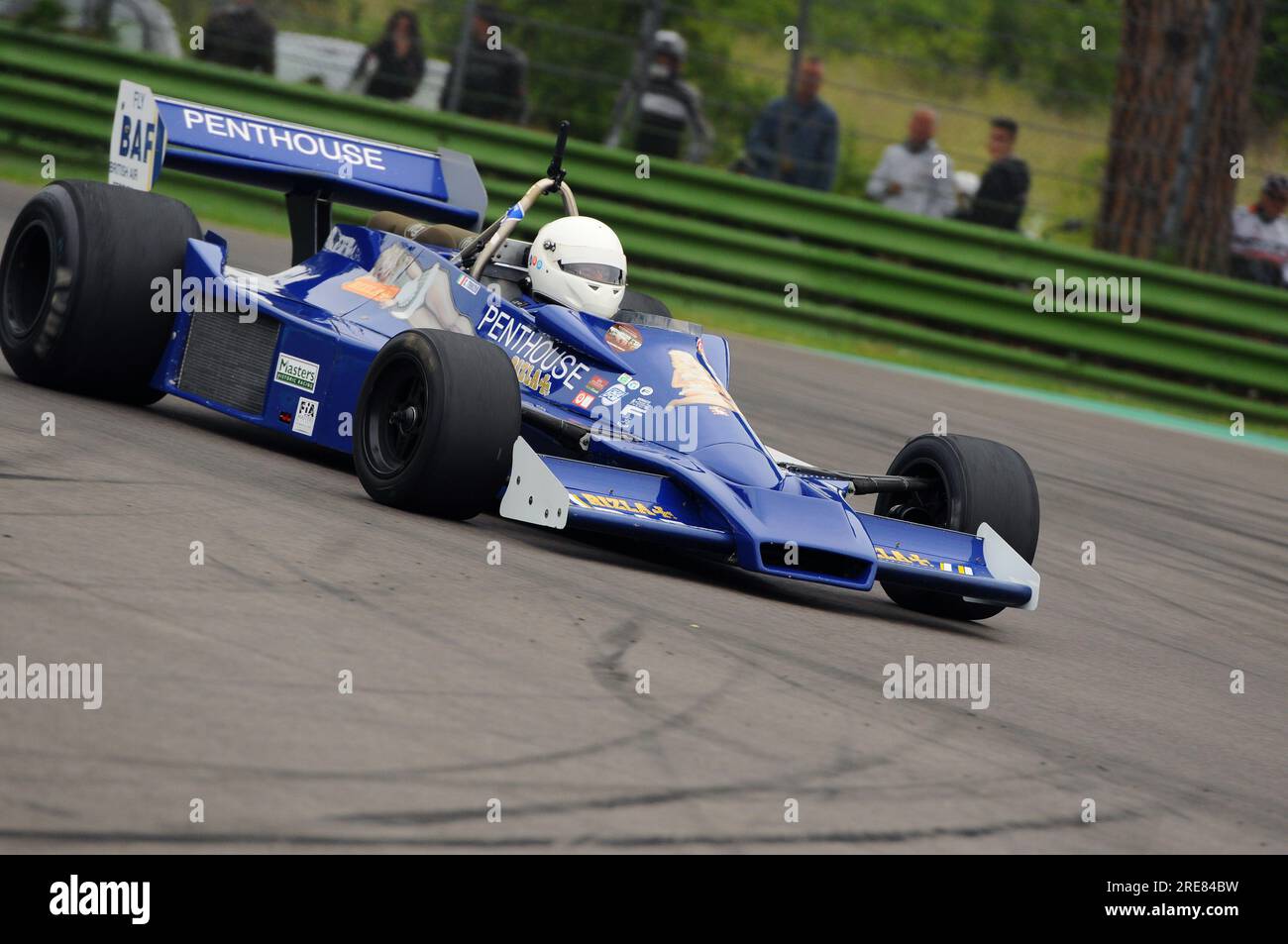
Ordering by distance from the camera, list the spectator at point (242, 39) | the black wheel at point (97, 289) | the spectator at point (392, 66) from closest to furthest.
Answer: the black wheel at point (97, 289) < the spectator at point (392, 66) < the spectator at point (242, 39)

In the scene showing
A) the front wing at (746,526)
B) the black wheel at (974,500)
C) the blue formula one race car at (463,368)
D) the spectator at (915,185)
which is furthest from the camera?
the spectator at (915,185)

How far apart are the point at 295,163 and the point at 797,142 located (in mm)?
8702

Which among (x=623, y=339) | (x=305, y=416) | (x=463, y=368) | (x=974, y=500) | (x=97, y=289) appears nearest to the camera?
(x=463, y=368)

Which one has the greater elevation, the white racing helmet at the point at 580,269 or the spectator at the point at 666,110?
the spectator at the point at 666,110

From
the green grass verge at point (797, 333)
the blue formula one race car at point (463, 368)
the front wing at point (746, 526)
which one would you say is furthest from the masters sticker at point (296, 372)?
the green grass verge at point (797, 333)

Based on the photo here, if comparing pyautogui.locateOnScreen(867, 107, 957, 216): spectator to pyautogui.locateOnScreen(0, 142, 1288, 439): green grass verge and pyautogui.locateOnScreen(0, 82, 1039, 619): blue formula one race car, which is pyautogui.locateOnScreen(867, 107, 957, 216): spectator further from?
pyautogui.locateOnScreen(0, 82, 1039, 619): blue formula one race car

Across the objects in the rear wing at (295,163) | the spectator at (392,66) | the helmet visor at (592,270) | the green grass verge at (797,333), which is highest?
the spectator at (392,66)

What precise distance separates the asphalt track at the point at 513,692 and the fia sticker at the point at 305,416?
0.56 ft

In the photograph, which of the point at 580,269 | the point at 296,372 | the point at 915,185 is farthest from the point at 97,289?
the point at 915,185

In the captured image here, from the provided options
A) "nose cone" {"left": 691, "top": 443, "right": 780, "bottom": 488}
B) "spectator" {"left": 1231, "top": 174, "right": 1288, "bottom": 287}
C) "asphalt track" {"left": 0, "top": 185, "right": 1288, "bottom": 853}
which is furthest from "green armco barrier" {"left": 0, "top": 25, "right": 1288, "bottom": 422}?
"nose cone" {"left": 691, "top": 443, "right": 780, "bottom": 488}

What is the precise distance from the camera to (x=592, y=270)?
797cm

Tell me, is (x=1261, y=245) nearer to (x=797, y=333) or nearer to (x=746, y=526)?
(x=797, y=333)

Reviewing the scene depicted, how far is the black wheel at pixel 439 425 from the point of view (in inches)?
264

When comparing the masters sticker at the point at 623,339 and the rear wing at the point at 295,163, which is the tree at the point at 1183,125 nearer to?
the rear wing at the point at 295,163
